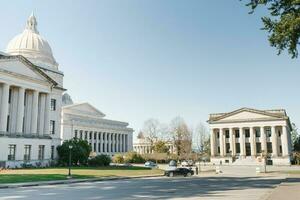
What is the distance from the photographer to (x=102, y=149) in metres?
120

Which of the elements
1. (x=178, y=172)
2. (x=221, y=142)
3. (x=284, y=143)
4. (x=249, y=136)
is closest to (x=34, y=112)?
(x=178, y=172)

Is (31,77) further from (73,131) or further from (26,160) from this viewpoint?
(73,131)

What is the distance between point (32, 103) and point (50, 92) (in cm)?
447

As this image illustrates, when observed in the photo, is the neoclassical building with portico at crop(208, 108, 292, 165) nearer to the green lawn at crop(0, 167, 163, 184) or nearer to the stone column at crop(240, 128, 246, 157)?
the stone column at crop(240, 128, 246, 157)

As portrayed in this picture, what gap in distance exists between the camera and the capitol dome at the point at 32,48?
76562 millimetres

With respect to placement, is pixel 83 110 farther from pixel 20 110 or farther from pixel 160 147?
pixel 20 110

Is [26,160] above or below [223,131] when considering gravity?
below

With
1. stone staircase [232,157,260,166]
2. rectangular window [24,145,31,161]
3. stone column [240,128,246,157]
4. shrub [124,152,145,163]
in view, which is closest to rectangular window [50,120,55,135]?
rectangular window [24,145,31,161]

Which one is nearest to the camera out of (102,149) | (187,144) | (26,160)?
(26,160)

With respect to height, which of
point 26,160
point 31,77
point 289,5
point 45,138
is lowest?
point 26,160

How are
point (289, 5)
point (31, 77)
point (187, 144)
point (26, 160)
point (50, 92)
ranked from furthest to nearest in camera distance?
point (187, 144) → point (50, 92) → point (31, 77) → point (26, 160) → point (289, 5)

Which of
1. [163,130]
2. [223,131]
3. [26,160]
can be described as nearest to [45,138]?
[26,160]

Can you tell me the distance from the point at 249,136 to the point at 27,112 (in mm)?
72076

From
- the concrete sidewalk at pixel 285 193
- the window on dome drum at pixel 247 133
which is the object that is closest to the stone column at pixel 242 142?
the window on dome drum at pixel 247 133
